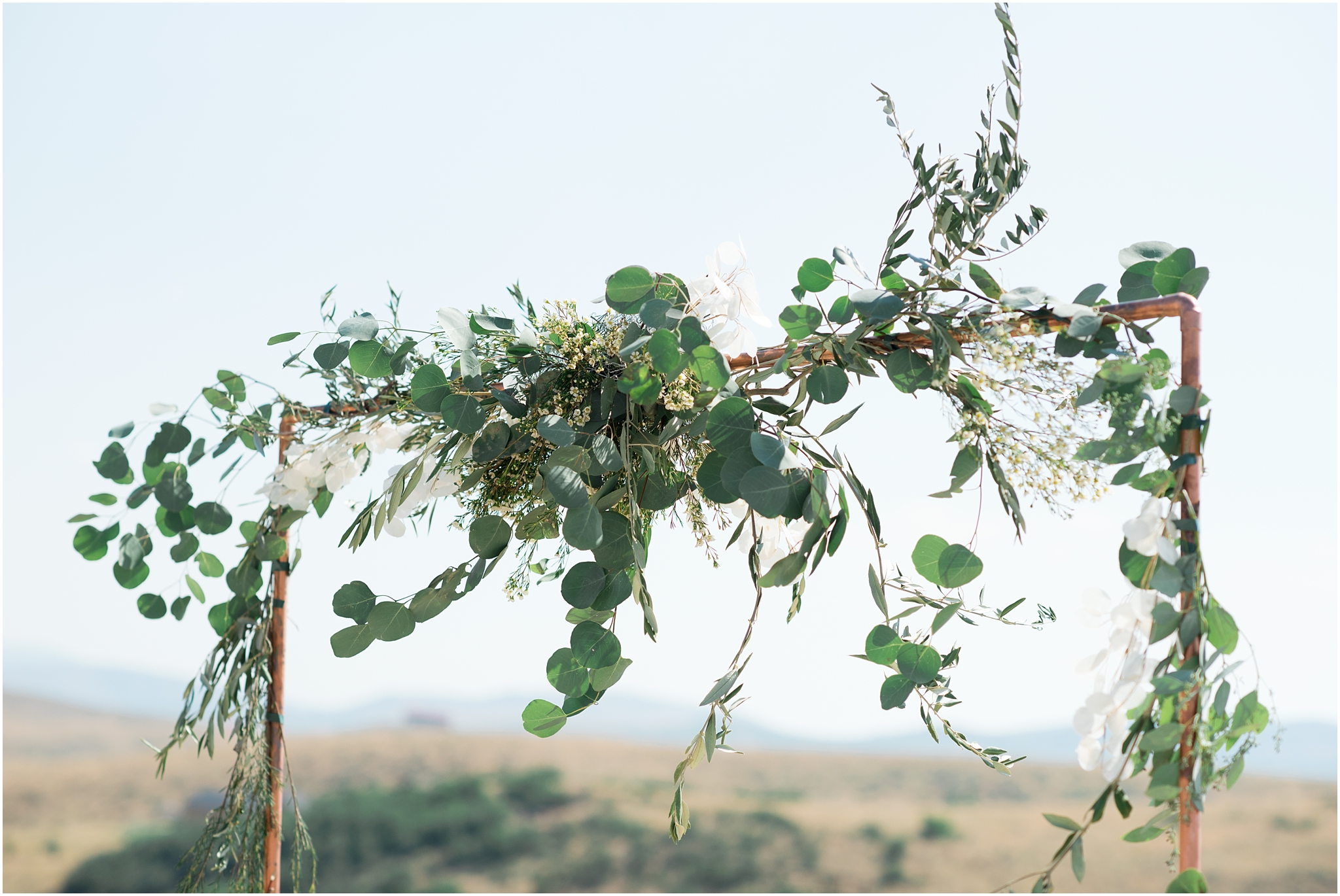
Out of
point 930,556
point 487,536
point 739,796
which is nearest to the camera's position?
point 930,556

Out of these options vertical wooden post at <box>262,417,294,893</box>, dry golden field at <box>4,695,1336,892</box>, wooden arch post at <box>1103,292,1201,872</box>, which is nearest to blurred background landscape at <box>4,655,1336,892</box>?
dry golden field at <box>4,695,1336,892</box>

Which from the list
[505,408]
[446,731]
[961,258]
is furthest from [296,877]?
[446,731]

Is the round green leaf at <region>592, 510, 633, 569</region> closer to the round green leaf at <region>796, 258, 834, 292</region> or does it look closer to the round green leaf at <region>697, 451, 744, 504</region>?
the round green leaf at <region>697, 451, 744, 504</region>

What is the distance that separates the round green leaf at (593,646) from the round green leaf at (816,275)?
1.40 feet

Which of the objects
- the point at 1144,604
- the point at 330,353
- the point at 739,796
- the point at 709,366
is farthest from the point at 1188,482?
the point at 739,796

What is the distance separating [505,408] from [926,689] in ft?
1.76

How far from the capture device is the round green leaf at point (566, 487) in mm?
862

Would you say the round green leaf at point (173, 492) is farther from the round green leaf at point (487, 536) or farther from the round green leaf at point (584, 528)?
the round green leaf at point (584, 528)

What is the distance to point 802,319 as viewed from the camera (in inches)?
36.3

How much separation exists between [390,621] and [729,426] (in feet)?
1.37

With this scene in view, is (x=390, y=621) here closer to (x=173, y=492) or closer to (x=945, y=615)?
(x=945, y=615)

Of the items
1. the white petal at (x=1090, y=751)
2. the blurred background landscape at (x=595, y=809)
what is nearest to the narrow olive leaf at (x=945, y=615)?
the white petal at (x=1090, y=751)

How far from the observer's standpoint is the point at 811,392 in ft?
2.98

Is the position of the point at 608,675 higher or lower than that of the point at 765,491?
lower
